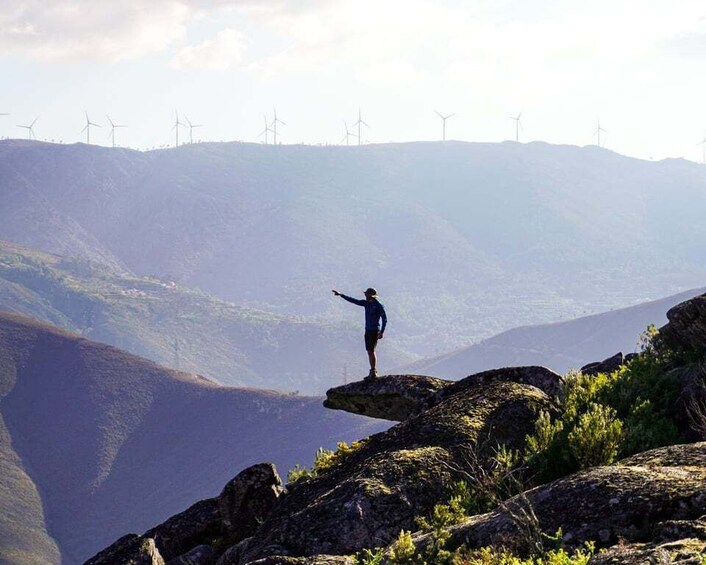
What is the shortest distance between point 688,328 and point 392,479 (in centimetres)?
810

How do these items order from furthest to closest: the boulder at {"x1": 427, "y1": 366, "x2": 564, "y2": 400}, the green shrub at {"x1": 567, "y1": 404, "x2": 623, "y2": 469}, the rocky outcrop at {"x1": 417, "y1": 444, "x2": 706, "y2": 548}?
1. the boulder at {"x1": 427, "y1": 366, "x2": 564, "y2": 400}
2. the green shrub at {"x1": 567, "y1": 404, "x2": 623, "y2": 469}
3. the rocky outcrop at {"x1": 417, "y1": 444, "x2": 706, "y2": 548}

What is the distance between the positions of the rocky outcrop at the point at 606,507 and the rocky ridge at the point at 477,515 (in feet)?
0.04

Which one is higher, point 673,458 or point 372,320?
point 372,320

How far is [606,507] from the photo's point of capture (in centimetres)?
1144

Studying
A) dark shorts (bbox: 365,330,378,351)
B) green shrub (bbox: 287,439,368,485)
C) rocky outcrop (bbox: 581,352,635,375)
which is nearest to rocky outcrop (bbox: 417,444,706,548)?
green shrub (bbox: 287,439,368,485)

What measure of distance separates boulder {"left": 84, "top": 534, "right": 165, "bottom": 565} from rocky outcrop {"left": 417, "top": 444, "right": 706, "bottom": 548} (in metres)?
9.05

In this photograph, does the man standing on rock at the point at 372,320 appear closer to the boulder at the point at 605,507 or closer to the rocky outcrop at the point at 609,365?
the rocky outcrop at the point at 609,365

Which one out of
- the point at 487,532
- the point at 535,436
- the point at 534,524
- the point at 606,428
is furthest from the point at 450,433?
the point at 534,524

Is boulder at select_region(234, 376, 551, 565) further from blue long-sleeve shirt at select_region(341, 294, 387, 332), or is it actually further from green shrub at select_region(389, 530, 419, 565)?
blue long-sleeve shirt at select_region(341, 294, 387, 332)

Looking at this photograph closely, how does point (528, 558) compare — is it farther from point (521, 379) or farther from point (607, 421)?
point (521, 379)

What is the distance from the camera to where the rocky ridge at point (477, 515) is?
1123 centimetres

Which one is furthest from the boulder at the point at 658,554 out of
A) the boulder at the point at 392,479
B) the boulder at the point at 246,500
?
the boulder at the point at 246,500

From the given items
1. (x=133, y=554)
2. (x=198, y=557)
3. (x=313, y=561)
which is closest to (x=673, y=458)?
(x=313, y=561)

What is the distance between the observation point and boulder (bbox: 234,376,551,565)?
14.4 meters
